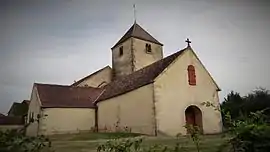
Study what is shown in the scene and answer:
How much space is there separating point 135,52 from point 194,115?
1174 cm

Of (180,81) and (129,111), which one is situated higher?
(180,81)

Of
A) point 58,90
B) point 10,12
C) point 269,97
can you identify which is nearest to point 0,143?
point 10,12

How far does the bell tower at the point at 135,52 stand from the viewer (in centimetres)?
2909

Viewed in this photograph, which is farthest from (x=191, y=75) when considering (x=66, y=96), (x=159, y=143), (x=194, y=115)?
(x=66, y=96)

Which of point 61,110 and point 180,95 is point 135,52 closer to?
point 61,110

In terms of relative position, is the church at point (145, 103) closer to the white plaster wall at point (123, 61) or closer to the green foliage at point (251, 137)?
the white plaster wall at point (123, 61)

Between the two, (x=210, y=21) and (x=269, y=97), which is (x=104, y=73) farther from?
(x=210, y=21)

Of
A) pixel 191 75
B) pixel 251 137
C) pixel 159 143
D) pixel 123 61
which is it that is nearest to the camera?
pixel 251 137

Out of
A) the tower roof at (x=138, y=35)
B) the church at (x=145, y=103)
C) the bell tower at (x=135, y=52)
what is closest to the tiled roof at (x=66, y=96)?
the church at (x=145, y=103)

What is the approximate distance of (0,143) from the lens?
3.96 metres

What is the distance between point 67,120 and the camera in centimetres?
2202

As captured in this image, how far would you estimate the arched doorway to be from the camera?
18719 millimetres

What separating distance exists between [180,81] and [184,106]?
1543mm

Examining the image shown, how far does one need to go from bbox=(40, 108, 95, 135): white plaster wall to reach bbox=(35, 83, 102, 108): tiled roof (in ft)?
1.28
